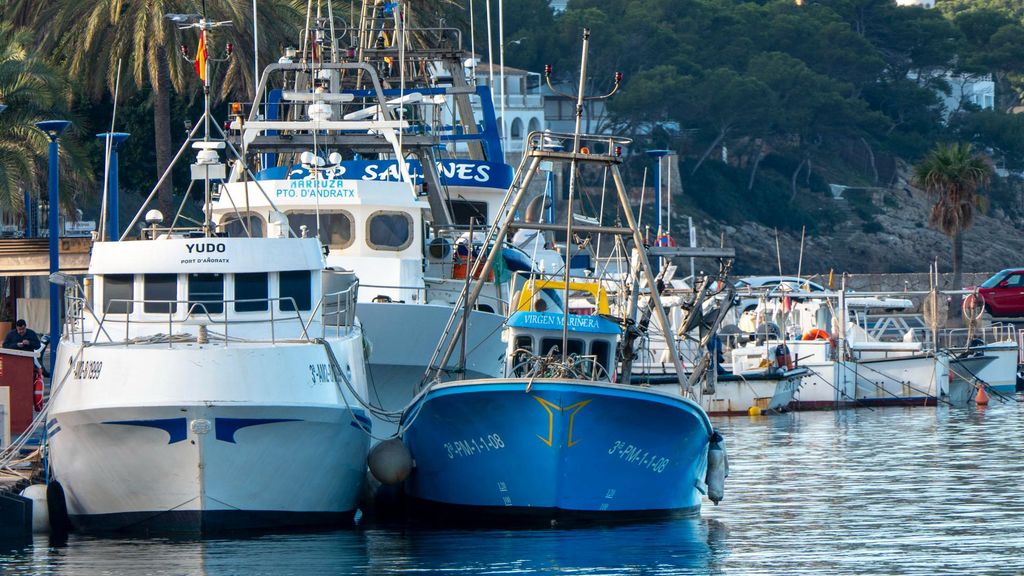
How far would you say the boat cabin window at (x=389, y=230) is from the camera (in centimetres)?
2641

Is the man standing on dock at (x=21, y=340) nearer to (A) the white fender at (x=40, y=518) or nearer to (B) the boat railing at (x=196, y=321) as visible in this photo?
(B) the boat railing at (x=196, y=321)

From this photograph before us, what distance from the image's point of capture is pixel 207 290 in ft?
69.5

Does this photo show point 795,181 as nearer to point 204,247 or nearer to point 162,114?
point 162,114

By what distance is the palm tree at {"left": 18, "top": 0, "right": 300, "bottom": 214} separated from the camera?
40.6 metres

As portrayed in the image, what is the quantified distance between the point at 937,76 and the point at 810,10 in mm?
12280

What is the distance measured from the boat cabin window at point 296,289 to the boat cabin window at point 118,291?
1.83 m

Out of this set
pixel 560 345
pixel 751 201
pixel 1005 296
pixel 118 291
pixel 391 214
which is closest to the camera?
pixel 118 291

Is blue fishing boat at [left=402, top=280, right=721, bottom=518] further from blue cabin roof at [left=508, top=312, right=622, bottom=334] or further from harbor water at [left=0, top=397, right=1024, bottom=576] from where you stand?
harbor water at [left=0, top=397, right=1024, bottom=576]

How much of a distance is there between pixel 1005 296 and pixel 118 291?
4535cm

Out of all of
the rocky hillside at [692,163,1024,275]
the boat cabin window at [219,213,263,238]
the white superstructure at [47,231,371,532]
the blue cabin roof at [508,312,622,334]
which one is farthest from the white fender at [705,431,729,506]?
the rocky hillside at [692,163,1024,275]

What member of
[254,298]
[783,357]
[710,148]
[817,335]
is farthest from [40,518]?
[710,148]

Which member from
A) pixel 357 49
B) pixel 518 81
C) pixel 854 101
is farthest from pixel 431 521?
pixel 854 101

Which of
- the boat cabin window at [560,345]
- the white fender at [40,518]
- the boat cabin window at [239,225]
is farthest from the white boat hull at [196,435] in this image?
the boat cabin window at [239,225]

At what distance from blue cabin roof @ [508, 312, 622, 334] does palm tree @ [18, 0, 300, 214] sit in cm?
1909
